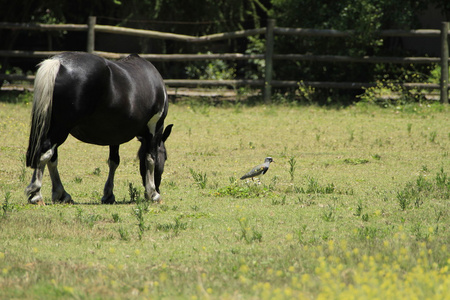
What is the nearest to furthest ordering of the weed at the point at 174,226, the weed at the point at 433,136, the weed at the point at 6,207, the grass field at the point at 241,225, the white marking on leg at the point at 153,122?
the grass field at the point at 241,225
the weed at the point at 174,226
the weed at the point at 6,207
the white marking on leg at the point at 153,122
the weed at the point at 433,136

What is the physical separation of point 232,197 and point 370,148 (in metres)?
5.26

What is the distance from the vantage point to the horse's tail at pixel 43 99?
7.50 m

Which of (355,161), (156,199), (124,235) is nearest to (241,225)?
(124,235)

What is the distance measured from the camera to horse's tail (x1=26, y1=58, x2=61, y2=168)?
750cm

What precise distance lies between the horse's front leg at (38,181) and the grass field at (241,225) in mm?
145

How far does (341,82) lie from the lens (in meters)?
19.1

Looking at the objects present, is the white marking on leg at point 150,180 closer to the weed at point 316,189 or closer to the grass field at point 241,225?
the grass field at point 241,225


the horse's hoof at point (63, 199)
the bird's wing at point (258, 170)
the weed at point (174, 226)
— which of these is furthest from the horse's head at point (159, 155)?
the weed at point (174, 226)

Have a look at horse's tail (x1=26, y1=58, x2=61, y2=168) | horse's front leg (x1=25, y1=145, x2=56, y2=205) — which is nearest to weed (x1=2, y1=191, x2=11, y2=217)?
horse's front leg (x1=25, y1=145, x2=56, y2=205)

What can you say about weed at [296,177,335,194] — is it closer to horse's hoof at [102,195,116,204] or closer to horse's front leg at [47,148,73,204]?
horse's hoof at [102,195,116,204]

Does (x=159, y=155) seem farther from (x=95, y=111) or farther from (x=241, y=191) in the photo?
(x=95, y=111)

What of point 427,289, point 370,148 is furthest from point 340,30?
point 427,289

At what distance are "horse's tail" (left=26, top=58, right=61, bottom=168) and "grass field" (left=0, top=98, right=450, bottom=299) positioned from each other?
77 cm

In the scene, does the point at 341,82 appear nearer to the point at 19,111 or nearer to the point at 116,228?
the point at 19,111
